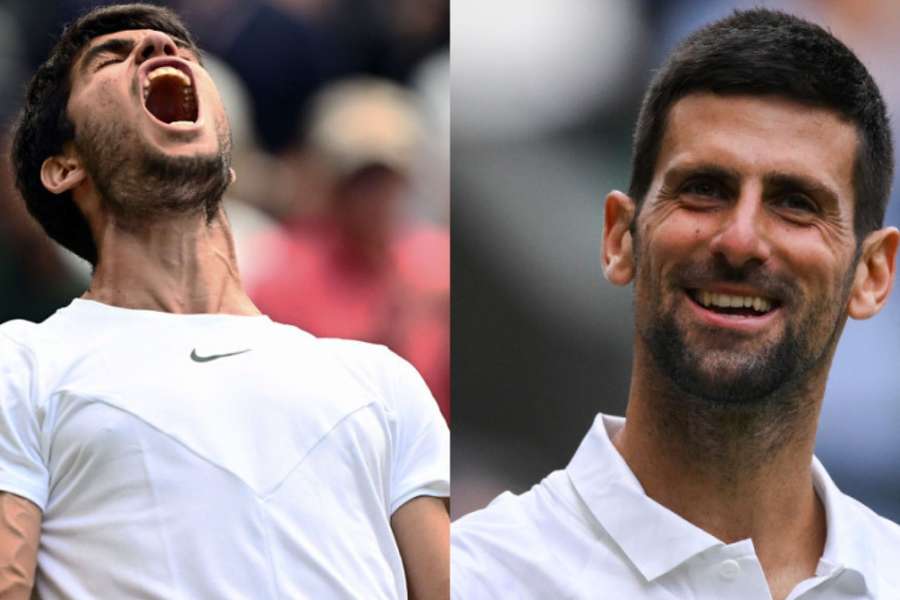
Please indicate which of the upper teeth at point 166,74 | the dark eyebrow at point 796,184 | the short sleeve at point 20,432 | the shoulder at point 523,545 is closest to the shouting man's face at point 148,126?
Answer: the upper teeth at point 166,74

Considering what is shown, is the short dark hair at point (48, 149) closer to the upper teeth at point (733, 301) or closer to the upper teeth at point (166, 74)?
the upper teeth at point (166, 74)

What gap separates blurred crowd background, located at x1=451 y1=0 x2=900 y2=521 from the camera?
259 centimetres

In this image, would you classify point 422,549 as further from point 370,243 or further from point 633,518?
point 370,243

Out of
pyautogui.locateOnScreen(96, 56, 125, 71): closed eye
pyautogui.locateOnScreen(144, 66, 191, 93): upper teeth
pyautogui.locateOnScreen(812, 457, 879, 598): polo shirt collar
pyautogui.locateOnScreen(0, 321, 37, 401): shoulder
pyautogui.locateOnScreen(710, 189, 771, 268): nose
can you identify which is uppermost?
pyautogui.locateOnScreen(96, 56, 125, 71): closed eye

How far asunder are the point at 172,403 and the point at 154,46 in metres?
0.71

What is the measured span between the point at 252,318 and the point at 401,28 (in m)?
0.70

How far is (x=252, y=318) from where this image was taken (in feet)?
8.16

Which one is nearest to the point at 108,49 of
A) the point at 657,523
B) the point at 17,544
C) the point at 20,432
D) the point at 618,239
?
the point at 20,432

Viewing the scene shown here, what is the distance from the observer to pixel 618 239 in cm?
260

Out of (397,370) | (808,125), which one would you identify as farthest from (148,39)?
(808,125)

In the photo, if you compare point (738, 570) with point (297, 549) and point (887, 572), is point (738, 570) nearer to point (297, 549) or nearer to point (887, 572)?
point (887, 572)

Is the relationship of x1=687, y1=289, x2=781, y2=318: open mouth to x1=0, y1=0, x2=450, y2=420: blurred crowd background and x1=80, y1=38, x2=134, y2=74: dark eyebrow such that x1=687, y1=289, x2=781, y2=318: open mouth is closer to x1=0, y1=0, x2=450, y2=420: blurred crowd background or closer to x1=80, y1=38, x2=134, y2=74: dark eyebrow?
x1=0, y1=0, x2=450, y2=420: blurred crowd background

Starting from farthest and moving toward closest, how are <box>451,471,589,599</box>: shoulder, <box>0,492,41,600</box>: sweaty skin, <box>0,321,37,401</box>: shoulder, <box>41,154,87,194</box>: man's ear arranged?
<box>451,471,589,599</box>: shoulder
<box>41,154,87,194</box>: man's ear
<box>0,321,37,401</box>: shoulder
<box>0,492,41,600</box>: sweaty skin

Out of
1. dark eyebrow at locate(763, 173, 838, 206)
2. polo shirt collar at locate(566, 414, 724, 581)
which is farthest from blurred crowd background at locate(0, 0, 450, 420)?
dark eyebrow at locate(763, 173, 838, 206)
